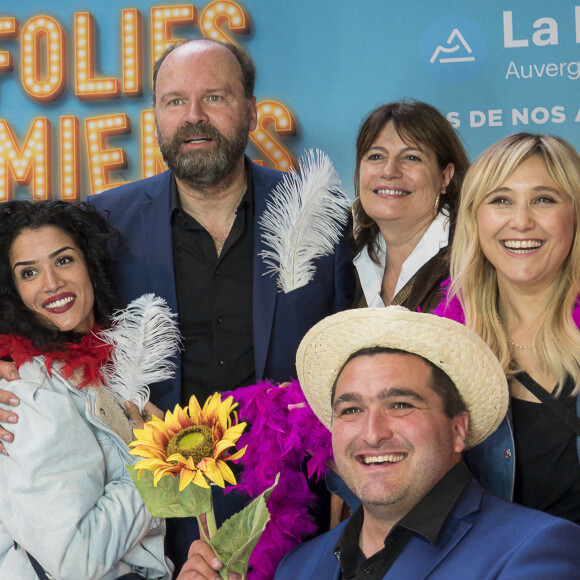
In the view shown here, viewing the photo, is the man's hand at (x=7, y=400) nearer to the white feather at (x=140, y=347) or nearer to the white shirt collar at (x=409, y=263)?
the white feather at (x=140, y=347)

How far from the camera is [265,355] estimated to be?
8.98 feet

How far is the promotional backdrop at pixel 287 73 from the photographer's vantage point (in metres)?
3.50

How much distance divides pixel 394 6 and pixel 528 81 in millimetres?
614

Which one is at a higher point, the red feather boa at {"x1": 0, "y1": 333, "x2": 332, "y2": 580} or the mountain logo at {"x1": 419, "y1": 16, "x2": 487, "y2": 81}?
the mountain logo at {"x1": 419, "y1": 16, "x2": 487, "y2": 81}

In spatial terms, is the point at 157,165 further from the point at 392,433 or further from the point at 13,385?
the point at 392,433

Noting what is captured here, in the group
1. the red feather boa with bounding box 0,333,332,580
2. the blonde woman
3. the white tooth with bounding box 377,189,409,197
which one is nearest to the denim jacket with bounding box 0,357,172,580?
the red feather boa with bounding box 0,333,332,580

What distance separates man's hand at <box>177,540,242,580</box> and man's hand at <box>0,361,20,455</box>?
610 millimetres

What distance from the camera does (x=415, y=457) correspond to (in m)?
1.84

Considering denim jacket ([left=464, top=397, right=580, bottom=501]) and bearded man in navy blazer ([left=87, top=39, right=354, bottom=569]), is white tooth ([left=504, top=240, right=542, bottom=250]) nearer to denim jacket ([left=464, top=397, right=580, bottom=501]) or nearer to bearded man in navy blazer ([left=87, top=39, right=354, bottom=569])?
denim jacket ([left=464, top=397, right=580, bottom=501])

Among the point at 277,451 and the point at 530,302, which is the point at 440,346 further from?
the point at 277,451

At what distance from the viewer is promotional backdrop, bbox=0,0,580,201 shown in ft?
11.5

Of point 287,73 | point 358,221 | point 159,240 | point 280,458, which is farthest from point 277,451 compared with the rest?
point 287,73

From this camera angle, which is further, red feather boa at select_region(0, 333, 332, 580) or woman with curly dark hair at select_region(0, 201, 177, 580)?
red feather boa at select_region(0, 333, 332, 580)

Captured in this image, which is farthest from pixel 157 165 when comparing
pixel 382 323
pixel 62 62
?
pixel 382 323
